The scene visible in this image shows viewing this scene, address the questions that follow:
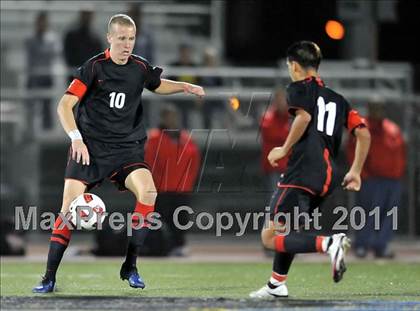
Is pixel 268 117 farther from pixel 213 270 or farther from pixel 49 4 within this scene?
pixel 49 4

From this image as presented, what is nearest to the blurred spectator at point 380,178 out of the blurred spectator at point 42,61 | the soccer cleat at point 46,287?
the blurred spectator at point 42,61

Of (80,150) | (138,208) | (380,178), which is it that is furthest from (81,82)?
(380,178)

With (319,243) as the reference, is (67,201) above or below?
above

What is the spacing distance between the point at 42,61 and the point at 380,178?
5.61m

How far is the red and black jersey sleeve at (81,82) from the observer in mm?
10539

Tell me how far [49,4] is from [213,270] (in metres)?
9.07

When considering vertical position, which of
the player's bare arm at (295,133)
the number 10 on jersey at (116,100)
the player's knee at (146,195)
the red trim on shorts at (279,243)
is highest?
→ the number 10 on jersey at (116,100)

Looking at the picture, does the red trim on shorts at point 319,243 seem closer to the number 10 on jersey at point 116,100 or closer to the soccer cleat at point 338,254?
the soccer cleat at point 338,254

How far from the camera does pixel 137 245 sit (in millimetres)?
10656

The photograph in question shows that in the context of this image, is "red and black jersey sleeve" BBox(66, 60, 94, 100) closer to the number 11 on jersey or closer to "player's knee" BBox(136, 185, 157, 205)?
"player's knee" BBox(136, 185, 157, 205)

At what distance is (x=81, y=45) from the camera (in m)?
19.5

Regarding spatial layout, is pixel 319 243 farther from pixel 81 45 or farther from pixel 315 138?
pixel 81 45

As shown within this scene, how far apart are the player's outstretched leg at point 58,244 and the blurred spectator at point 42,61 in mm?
7661

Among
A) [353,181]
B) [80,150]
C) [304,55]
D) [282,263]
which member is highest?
[304,55]
